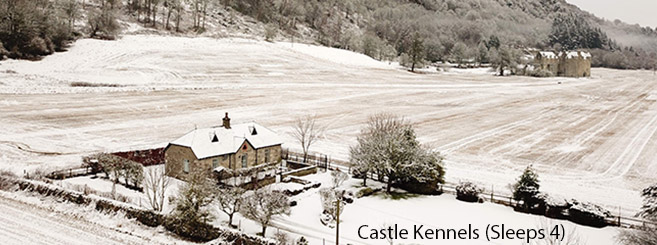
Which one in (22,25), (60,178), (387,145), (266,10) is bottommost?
(60,178)

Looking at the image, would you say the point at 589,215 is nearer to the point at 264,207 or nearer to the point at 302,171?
the point at 264,207

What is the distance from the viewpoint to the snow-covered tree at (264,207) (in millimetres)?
24219

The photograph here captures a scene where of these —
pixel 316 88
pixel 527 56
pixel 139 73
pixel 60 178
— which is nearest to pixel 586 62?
pixel 527 56

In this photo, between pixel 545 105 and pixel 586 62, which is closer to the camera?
pixel 545 105

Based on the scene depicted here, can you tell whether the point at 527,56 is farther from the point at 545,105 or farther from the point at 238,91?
the point at 238,91

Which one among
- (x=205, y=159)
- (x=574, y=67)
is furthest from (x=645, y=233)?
(x=574, y=67)

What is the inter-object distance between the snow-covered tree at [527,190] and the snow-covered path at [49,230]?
793 inches

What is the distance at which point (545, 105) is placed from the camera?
80125mm

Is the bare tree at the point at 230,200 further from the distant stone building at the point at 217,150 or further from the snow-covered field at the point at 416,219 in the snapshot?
the distant stone building at the point at 217,150

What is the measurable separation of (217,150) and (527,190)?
63.2 ft

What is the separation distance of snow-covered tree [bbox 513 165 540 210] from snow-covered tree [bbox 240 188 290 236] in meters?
13.5

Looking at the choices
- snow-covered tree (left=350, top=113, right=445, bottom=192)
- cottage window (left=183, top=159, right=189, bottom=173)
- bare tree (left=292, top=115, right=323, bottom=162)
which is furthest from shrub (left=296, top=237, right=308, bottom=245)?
Answer: bare tree (left=292, top=115, right=323, bottom=162)

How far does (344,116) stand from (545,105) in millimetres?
36616

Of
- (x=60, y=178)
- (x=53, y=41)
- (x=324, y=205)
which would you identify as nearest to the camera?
(x=324, y=205)
